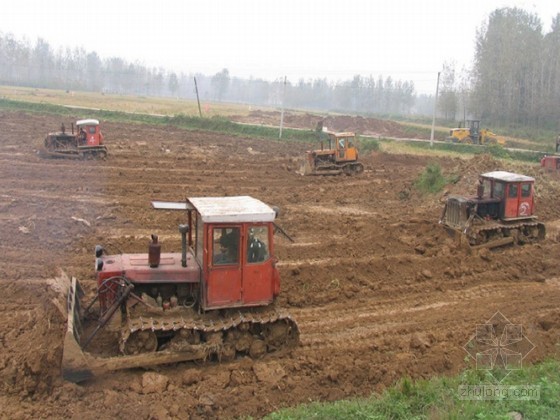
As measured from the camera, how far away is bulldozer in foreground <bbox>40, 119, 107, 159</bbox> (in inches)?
1118

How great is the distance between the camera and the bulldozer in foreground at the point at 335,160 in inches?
1110

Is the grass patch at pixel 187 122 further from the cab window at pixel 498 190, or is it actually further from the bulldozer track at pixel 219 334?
the bulldozer track at pixel 219 334

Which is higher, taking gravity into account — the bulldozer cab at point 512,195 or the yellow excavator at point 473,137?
the yellow excavator at point 473,137

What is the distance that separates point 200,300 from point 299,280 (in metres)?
4.27

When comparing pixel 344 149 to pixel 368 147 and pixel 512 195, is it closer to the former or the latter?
pixel 368 147

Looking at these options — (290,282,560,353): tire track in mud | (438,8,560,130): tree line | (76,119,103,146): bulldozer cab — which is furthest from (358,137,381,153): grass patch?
(438,8,560,130): tree line

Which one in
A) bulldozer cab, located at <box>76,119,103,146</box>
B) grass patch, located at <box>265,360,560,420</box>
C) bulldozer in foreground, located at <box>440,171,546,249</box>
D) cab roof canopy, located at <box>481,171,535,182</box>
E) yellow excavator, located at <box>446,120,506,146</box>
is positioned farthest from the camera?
yellow excavator, located at <box>446,120,506,146</box>

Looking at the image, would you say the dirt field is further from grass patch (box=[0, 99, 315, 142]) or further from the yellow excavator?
the yellow excavator

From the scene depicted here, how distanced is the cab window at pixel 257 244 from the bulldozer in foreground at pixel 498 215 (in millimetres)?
8967

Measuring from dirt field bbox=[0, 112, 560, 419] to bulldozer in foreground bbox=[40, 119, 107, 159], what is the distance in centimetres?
125

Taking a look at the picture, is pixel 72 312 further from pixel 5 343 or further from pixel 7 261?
pixel 7 261

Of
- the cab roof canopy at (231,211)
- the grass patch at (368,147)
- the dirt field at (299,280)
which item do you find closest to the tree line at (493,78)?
the grass patch at (368,147)

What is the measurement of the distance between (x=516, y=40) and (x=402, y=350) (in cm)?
7284

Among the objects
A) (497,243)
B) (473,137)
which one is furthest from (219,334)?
(473,137)
